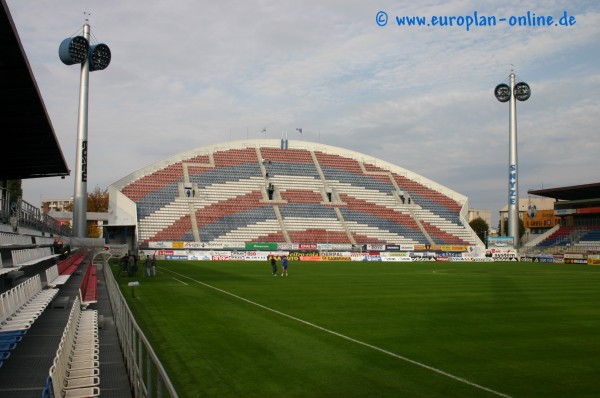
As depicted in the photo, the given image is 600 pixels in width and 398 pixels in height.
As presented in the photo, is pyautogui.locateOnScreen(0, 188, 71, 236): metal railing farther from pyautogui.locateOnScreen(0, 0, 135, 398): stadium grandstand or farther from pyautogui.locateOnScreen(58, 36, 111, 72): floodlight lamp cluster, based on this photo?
pyautogui.locateOnScreen(58, 36, 111, 72): floodlight lamp cluster

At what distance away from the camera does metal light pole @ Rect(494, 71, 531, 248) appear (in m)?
81.6

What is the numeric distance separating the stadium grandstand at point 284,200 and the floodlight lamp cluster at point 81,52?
74.5ft

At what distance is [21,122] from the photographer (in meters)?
20.1

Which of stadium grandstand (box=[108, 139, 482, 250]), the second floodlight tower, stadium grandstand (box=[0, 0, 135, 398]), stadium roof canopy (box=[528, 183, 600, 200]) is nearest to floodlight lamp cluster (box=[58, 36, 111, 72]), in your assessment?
the second floodlight tower

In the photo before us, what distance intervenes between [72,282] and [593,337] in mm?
21407

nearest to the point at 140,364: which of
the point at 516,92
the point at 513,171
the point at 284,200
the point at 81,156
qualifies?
the point at 81,156

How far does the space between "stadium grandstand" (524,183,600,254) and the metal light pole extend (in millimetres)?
4230

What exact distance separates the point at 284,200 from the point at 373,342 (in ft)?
235

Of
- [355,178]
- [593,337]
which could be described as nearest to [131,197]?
[355,178]

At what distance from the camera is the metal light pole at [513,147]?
81.6 m

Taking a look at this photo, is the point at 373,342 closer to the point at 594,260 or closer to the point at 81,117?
the point at 81,117

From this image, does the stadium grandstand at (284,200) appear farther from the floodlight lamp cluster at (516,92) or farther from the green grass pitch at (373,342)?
the green grass pitch at (373,342)

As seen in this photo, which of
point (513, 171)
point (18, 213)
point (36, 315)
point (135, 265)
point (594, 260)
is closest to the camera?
point (36, 315)

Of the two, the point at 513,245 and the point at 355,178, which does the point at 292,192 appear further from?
the point at 513,245
